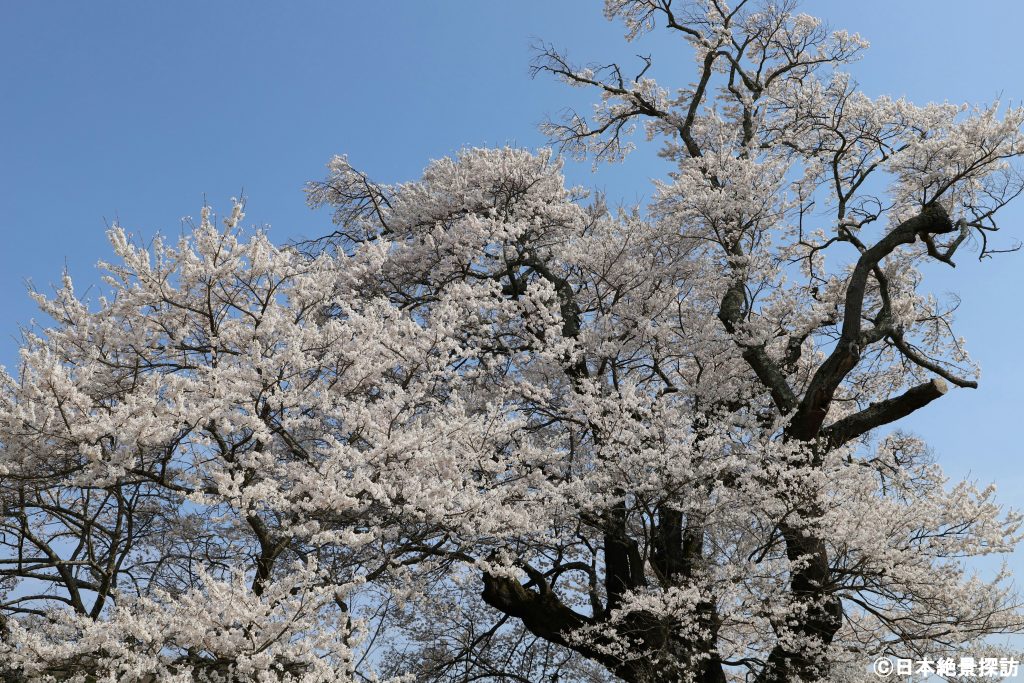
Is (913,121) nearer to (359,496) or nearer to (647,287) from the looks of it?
(647,287)

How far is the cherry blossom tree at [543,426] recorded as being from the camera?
26.0ft

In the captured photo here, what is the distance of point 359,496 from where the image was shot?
879 cm

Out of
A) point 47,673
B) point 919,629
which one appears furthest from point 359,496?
point 919,629

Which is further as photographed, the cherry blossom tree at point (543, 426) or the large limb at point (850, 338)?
the large limb at point (850, 338)

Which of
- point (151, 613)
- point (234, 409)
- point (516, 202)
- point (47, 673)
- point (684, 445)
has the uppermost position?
point (516, 202)

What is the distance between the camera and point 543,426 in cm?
1236

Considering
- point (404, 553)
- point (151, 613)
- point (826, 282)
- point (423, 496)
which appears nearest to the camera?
point (151, 613)

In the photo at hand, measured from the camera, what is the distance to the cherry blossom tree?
791 cm

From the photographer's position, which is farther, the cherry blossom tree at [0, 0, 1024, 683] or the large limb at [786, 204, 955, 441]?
the large limb at [786, 204, 955, 441]

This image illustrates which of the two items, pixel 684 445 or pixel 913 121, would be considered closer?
pixel 684 445

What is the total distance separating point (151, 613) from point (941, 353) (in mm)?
12108

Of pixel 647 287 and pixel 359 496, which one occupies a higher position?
pixel 647 287

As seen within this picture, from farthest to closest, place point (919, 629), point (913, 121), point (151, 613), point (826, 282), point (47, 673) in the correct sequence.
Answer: point (826, 282) < point (913, 121) < point (919, 629) < point (151, 613) < point (47, 673)

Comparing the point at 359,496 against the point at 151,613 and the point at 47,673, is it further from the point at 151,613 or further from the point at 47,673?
the point at 47,673
